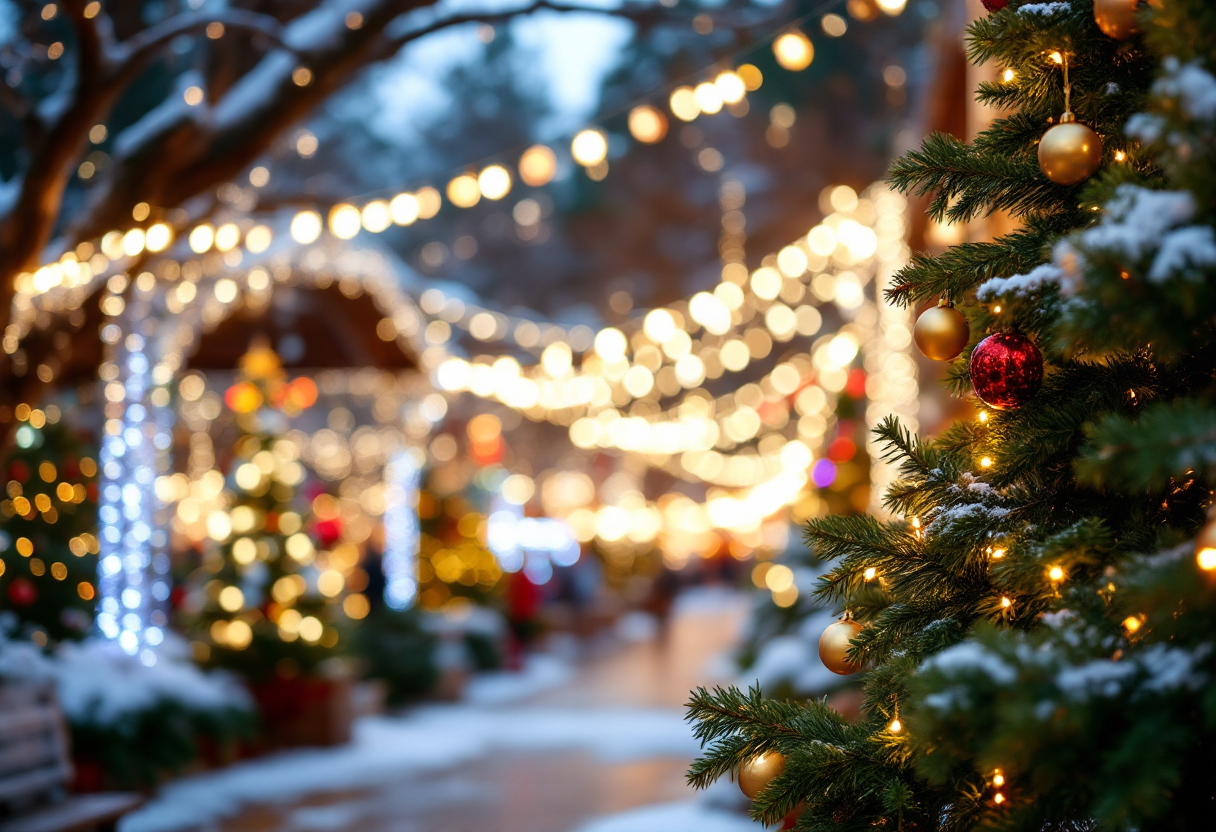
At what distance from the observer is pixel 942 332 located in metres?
2.22

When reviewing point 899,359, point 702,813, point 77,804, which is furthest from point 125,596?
point 899,359

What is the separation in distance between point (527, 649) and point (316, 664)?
297 inches

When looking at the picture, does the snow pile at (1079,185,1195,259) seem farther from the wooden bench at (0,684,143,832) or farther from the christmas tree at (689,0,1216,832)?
the wooden bench at (0,684,143,832)

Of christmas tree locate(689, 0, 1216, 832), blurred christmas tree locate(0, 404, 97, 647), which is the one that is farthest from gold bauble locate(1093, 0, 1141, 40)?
blurred christmas tree locate(0, 404, 97, 647)

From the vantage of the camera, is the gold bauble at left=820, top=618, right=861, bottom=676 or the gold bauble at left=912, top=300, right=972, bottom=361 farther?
the gold bauble at left=820, top=618, right=861, bottom=676

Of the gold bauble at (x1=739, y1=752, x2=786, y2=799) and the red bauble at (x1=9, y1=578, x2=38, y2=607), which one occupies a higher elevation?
the red bauble at (x1=9, y1=578, x2=38, y2=607)

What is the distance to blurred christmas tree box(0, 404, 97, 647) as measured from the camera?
269 inches

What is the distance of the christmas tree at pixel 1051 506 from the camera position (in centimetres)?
155

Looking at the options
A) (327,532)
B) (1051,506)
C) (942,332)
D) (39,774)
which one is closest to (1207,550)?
(1051,506)

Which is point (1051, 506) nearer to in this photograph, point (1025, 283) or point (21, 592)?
point (1025, 283)

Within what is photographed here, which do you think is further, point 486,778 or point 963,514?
point 486,778

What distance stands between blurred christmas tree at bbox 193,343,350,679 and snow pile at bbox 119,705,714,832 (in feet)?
2.96

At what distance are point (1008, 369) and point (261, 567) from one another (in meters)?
8.25

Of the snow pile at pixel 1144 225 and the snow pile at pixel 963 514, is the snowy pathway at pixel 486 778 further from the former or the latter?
the snow pile at pixel 1144 225
